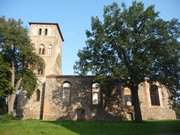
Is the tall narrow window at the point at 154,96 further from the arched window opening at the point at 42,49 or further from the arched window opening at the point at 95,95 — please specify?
the arched window opening at the point at 42,49

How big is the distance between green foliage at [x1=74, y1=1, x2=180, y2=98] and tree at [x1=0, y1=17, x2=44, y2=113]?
9.09m

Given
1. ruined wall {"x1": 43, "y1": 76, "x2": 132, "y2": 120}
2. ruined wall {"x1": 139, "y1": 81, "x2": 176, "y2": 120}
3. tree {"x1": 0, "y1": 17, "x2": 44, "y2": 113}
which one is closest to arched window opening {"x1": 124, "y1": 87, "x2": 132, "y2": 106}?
ruined wall {"x1": 43, "y1": 76, "x2": 132, "y2": 120}

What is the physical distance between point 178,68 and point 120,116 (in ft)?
44.5

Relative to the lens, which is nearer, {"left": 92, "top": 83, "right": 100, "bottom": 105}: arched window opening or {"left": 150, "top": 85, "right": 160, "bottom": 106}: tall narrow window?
{"left": 92, "top": 83, "right": 100, "bottom": 105}: arched window opening

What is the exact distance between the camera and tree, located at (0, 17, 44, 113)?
3288 cm

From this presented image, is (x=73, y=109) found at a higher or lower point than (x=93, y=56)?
lower

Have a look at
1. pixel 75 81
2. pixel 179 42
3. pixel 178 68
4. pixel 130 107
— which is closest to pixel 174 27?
pixel 179 42

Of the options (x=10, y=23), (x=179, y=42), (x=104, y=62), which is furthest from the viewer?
Result: (x=10, y=23)

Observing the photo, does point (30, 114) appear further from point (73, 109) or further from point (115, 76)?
point (115, 76)

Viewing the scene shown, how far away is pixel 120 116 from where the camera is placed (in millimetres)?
35750

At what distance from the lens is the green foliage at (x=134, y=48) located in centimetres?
2636

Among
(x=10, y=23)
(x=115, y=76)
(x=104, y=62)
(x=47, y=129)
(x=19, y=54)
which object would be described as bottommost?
(x=47, y=129)

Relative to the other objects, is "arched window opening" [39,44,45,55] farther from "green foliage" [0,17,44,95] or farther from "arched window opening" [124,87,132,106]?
"arched window opening" [124,87,132,106]

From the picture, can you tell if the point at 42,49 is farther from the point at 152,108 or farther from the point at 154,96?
the point at 152,108
